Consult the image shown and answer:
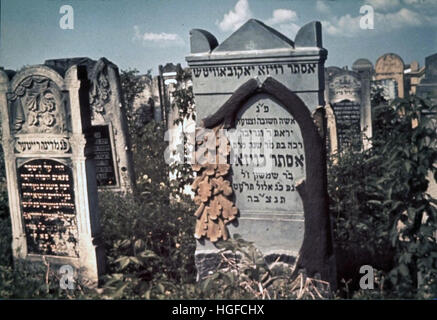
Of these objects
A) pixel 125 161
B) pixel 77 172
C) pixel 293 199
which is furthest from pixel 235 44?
pixel 125 161

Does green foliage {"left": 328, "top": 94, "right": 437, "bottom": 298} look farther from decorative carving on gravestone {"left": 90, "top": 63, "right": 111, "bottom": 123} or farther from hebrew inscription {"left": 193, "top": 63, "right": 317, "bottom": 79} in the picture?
decorative carving on gravestone {"left": 90, "top": 63, "right": 111, "bottom": 123}

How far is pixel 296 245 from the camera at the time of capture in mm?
4820

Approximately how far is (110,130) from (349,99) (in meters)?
4.53

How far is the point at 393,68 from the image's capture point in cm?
1459

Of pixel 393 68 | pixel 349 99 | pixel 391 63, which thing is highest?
pixel 391 63

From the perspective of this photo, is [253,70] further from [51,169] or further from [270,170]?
[51,169]

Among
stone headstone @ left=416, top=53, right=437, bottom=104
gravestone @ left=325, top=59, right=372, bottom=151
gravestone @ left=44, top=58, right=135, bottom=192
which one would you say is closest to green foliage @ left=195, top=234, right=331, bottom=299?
gravestone @ left=44, top=58, right=135, bottom=192

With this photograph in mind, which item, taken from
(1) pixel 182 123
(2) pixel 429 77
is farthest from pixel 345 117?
(1) pixel 182 123

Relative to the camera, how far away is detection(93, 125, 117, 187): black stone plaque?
7.25 metres

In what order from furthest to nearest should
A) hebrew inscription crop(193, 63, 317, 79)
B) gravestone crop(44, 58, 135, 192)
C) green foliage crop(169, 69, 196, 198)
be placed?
gravestone crop(44, 58, 135, 192) < green foliage crop(169, 69, 196, 198) < hebrew inscription crop(193, 63, 317, 79)

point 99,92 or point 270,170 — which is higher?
point 99,92

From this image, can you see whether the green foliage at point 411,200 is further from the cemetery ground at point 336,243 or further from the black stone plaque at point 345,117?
the black stone plaque at point 345,117

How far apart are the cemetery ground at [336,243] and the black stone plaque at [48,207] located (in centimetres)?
26

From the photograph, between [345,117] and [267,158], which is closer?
[267,158]
